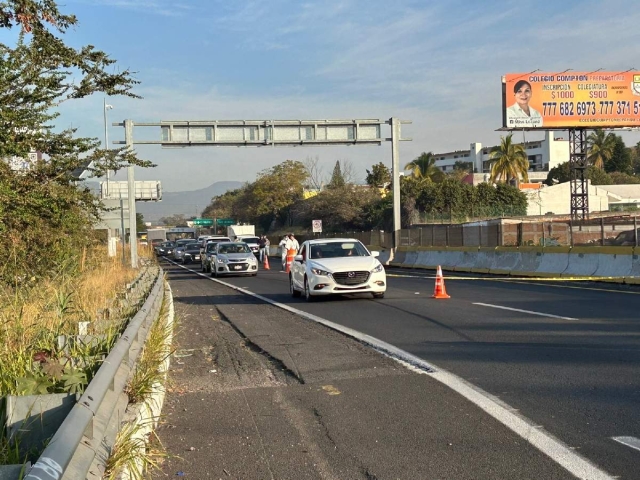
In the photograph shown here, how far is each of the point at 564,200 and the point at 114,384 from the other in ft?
250

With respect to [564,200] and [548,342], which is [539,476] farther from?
[564,200]

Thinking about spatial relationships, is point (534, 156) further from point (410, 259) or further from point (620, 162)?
point (410, 259)

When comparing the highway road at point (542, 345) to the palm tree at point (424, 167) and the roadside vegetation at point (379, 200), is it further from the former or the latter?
the palm tree at point (424, 167)

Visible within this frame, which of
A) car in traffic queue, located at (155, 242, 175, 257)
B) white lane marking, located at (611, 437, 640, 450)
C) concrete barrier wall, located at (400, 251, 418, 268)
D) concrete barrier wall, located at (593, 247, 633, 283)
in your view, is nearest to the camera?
white lane marking, located at (611, 437, 640, 450)

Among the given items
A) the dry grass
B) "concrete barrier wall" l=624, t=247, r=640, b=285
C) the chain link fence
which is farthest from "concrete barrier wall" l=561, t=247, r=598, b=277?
the dry grass

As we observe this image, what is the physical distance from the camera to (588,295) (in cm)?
1644

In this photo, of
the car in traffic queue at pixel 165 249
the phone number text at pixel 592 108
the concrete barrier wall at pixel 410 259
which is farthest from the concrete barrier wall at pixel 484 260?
the car in traffic queue at pixel 165 249

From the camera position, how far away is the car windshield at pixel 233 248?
3145 cm

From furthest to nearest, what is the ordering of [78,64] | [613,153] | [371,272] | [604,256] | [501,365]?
1. [613,153]
2. [604,256]
3. [371,272]
4. [78,64]
5. [501,365]

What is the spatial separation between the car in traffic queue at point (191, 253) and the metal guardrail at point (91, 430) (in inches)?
1729

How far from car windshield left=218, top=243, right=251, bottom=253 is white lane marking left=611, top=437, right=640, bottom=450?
2652 cm

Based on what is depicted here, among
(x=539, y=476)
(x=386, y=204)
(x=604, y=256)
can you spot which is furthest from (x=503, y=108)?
(x=539, y=476)

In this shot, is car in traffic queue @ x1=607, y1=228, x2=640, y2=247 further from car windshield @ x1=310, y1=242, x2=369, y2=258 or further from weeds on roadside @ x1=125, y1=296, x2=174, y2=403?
weeds on roadside @ x1=125, y1=296, x2=174, y2=403

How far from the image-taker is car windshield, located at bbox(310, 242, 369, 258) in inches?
689
